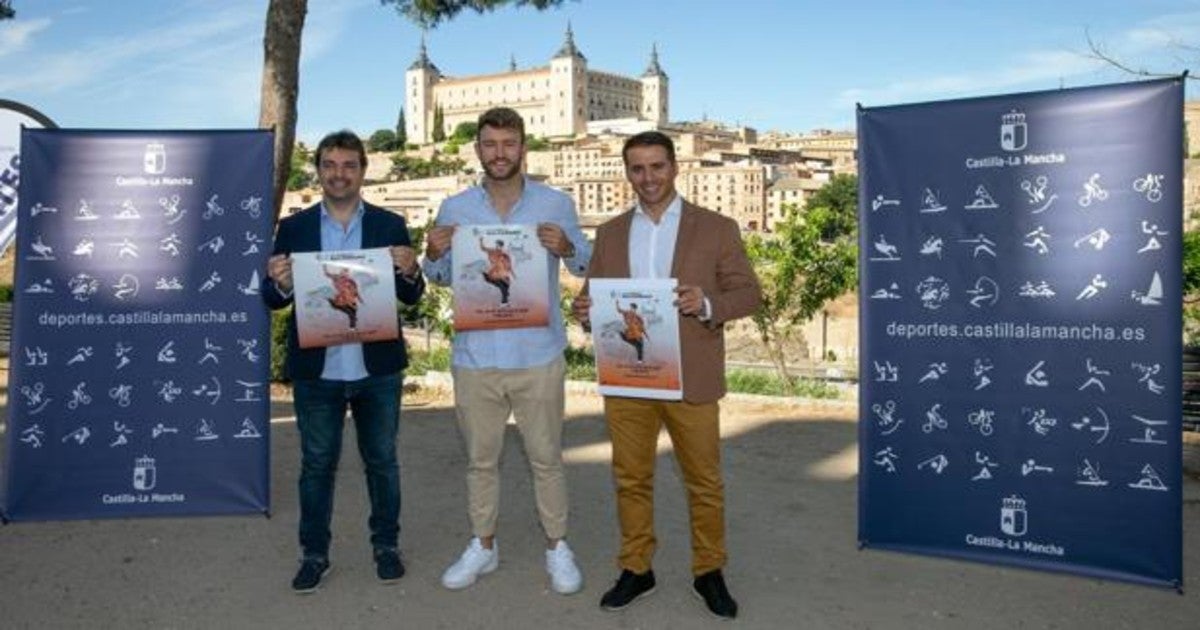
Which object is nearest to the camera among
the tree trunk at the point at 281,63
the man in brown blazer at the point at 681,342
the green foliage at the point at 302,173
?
the man in brown blazer at the point at 681,342

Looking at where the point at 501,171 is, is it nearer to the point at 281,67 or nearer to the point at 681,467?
the point at 681,467

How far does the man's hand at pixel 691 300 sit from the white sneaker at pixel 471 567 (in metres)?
1.46

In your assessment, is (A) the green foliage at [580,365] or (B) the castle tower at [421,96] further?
(B) the castle tower at [421,96]

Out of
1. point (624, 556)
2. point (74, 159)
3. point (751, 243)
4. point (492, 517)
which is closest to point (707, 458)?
point (624, 556)

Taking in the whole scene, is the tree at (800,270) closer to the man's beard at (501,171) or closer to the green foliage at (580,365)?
the green foliage at (580,365)

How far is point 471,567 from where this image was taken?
4.32m

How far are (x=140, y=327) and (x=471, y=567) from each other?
7.60 feet

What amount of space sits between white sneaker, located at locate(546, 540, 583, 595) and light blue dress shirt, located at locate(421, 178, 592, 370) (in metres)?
0.83

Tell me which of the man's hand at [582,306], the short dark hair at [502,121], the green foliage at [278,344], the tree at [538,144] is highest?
the tree at [538,144]

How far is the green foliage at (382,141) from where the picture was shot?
488 ft

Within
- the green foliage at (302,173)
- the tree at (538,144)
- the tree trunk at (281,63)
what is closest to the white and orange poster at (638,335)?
the tree trunk at (281,63)

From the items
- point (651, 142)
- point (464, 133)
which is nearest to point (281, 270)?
point (651, 142)

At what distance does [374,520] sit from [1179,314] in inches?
137

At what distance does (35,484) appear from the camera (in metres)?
5.24
